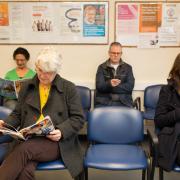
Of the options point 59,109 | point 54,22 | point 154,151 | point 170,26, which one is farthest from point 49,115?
point 170,26

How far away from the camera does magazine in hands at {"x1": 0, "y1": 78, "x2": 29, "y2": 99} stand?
342 cm

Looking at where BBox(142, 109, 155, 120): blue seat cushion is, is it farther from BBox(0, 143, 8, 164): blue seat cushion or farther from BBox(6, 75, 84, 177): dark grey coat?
BBox(0, 143, 8, 164): blue seat cushion

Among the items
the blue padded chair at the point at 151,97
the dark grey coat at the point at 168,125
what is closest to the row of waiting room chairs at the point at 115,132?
the dark grey coat at the point at 168,125

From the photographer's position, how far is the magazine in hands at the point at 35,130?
214cm

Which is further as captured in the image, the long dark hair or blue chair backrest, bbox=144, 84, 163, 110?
blue chair backrest, bbox=144, 84, 163, 110

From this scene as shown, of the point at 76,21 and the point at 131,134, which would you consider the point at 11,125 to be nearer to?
the point at 131,134

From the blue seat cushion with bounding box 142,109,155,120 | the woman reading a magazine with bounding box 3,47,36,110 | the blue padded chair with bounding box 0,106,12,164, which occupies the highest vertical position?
the woman reading a magazine with bounding box 3,47,36,110

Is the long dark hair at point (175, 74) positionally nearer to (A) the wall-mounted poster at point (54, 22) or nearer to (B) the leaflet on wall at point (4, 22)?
(A) the wall-mounted poster at point (54, 22)

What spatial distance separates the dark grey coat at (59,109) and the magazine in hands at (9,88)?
96 cm

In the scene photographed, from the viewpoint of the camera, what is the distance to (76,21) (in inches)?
163

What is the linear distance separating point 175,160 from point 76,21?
2.44 m

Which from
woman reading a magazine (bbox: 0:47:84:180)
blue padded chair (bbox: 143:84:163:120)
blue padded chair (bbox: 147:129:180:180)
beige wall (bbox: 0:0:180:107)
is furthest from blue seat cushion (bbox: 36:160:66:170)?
beige wall (bbox: 0:0:180:107)

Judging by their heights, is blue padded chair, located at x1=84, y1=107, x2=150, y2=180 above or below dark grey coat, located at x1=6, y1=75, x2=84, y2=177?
below

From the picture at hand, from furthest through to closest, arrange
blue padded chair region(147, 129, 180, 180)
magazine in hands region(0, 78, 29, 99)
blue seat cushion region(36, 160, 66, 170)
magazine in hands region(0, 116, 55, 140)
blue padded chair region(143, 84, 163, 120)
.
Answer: blue padded chair region(143, 84, 163, 120)
magazine in hands region(0, 78, 29, 99)
blue padded chair region(147, 129, 180, 180)
blue seat cushion region(36, 160, 66, 170)
magazine in hands region(0, 116, 55, 140)
